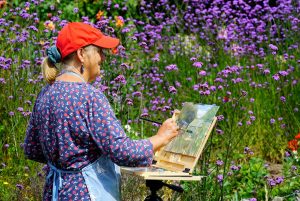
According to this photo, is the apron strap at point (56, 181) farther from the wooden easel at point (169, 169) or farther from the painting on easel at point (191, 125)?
the painting on easel at point (191, 125)

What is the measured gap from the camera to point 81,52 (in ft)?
10.1

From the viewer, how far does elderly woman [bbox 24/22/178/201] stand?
2.97m

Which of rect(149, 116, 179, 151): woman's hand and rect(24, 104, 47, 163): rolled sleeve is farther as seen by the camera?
rect(24, 104, 47, 163): rolled sleeve

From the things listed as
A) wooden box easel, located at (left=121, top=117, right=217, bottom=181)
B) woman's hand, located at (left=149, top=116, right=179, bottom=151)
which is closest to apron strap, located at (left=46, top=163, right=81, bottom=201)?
wooden box easel, located at (left=121, top=117, right=217, bottom=181)

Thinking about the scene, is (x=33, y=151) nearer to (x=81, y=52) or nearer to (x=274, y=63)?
(x=81, y=52)

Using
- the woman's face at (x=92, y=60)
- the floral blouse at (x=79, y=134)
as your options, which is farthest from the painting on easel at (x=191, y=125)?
the woman's face at (x=92, y=60)

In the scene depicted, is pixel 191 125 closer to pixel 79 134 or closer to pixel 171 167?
pixel 171 167

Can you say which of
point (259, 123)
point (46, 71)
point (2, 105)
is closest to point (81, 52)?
point (46, 71)

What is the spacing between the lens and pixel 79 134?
9.88 ft

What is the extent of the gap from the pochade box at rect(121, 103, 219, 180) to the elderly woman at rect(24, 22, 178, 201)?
0.10 meters

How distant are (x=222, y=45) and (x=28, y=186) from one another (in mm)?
3124

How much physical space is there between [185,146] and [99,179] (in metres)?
0.43

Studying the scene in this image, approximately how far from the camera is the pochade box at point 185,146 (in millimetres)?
3057

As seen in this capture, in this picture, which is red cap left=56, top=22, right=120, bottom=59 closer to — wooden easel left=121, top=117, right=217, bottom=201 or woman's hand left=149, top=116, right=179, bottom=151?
woman's hand left=149, top=116, right=179, bottom=151
